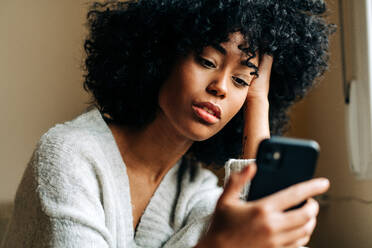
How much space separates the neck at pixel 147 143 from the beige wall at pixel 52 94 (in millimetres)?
518

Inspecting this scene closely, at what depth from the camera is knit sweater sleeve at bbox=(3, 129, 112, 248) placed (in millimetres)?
700

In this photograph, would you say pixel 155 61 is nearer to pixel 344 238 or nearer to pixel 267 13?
pixel 267 13

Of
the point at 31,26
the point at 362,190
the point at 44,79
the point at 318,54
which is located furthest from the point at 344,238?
the point at 31,26

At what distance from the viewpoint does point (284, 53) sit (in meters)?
0.97

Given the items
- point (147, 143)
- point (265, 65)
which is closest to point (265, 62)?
point (265, 65)

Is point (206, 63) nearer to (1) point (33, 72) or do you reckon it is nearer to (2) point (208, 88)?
(2) point (208, 88)

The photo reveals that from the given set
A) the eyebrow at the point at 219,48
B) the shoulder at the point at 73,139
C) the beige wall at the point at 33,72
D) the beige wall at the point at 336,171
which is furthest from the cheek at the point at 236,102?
the beige wall at the point at 33,72

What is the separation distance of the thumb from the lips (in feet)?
1.12

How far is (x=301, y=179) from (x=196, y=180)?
0.68m

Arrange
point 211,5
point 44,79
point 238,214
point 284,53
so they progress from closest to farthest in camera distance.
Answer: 1. point 238,214
2. point 211,5
3. point 284,53
4. point 44,79

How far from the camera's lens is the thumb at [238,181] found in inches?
18.2

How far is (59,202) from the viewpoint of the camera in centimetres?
72

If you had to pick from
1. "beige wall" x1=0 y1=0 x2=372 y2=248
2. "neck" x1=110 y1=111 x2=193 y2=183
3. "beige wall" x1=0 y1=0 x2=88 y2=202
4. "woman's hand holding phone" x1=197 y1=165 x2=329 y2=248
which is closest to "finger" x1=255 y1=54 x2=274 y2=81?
"neck" x1=110 y1=111 x2=193 y2=183

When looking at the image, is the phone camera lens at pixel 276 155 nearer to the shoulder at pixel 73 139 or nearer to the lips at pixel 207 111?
the lips at pixel 207 111
